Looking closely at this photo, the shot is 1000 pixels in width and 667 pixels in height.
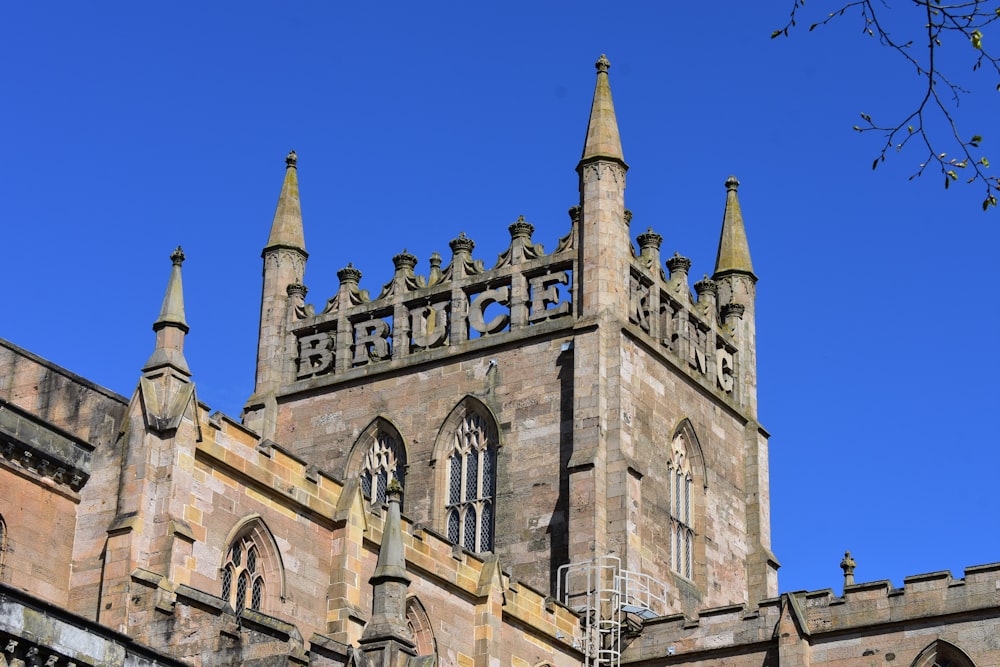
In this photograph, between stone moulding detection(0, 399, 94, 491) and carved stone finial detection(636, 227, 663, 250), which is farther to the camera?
carved stone finial detection(636, 227, 663, 250)

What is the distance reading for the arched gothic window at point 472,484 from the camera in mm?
46875

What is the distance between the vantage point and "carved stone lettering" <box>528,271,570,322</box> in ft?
158

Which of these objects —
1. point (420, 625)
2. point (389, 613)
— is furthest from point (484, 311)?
point (389, 613)

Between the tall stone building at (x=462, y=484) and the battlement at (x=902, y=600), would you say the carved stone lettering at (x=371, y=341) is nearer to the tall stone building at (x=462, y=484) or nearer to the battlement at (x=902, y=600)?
the tall stone building at (x=462, y=484)

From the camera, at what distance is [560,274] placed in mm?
48281

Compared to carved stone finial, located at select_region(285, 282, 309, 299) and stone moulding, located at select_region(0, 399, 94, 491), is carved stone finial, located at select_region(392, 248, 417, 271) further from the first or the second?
stone moulding, located at select_region(0, 399, 94, 491)

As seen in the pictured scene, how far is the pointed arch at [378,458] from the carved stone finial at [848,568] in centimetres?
1131

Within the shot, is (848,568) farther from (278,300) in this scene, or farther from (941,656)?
(278,300)

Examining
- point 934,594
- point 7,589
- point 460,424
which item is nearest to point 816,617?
point 934,594

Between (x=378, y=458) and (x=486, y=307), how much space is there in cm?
450

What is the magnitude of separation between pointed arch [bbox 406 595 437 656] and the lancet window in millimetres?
3340

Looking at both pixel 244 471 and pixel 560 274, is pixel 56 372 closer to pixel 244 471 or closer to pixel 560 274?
pixel 244 471

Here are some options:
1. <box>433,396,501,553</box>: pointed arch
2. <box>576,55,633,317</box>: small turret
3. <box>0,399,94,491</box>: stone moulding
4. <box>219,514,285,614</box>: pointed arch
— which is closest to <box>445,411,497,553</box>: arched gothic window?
<box>433,396,501,553</box>: pointed arch

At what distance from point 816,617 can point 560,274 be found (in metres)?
11.4
